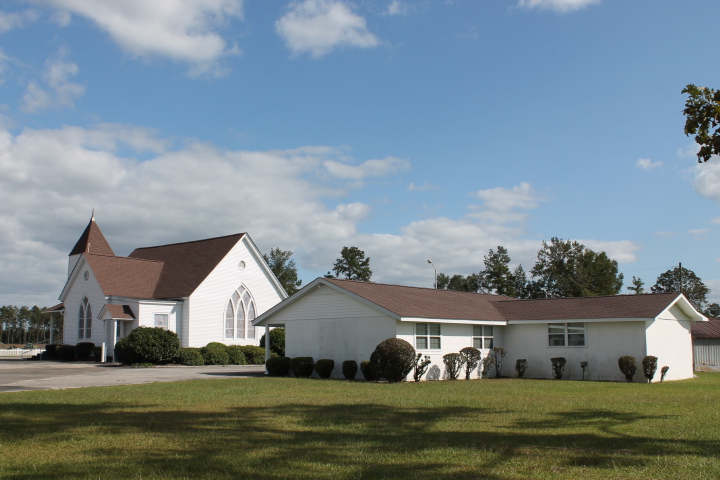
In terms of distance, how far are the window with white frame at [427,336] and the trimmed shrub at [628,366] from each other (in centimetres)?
772

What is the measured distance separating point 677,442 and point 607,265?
6824 centimetres

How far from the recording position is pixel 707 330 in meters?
46.1

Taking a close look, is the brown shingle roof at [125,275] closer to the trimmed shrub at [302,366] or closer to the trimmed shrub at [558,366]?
the trimmed shrub at [302,366]

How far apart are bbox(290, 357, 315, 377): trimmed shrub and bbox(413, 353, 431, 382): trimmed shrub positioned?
4.91 m

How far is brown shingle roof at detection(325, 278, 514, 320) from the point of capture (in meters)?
27.1

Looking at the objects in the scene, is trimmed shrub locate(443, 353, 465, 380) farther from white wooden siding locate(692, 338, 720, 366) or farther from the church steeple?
the church steeple

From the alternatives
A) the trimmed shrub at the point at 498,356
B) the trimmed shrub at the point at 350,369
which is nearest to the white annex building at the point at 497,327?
the trimmed shrub at the point at 498,356

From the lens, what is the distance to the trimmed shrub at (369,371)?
2555cm

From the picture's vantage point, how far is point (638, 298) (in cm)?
2991

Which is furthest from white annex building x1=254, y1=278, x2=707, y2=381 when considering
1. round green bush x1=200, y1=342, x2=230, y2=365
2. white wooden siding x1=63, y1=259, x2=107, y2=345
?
white wooden siding x1=63, y1=259, x2=107, y2=345

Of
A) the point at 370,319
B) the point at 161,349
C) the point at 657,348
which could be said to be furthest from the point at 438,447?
the point at 161,349

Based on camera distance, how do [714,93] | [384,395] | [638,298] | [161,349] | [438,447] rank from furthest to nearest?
[161,349] → [638,298] → [384,395] → [714,93] → [438,447]

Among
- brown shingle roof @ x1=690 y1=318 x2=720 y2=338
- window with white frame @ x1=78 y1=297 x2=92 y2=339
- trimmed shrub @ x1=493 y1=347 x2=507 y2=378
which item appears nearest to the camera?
trimmed shrub @ x1=493 y1=347 x2=507 y2=378

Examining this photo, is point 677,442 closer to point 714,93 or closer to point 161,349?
point 714,93
